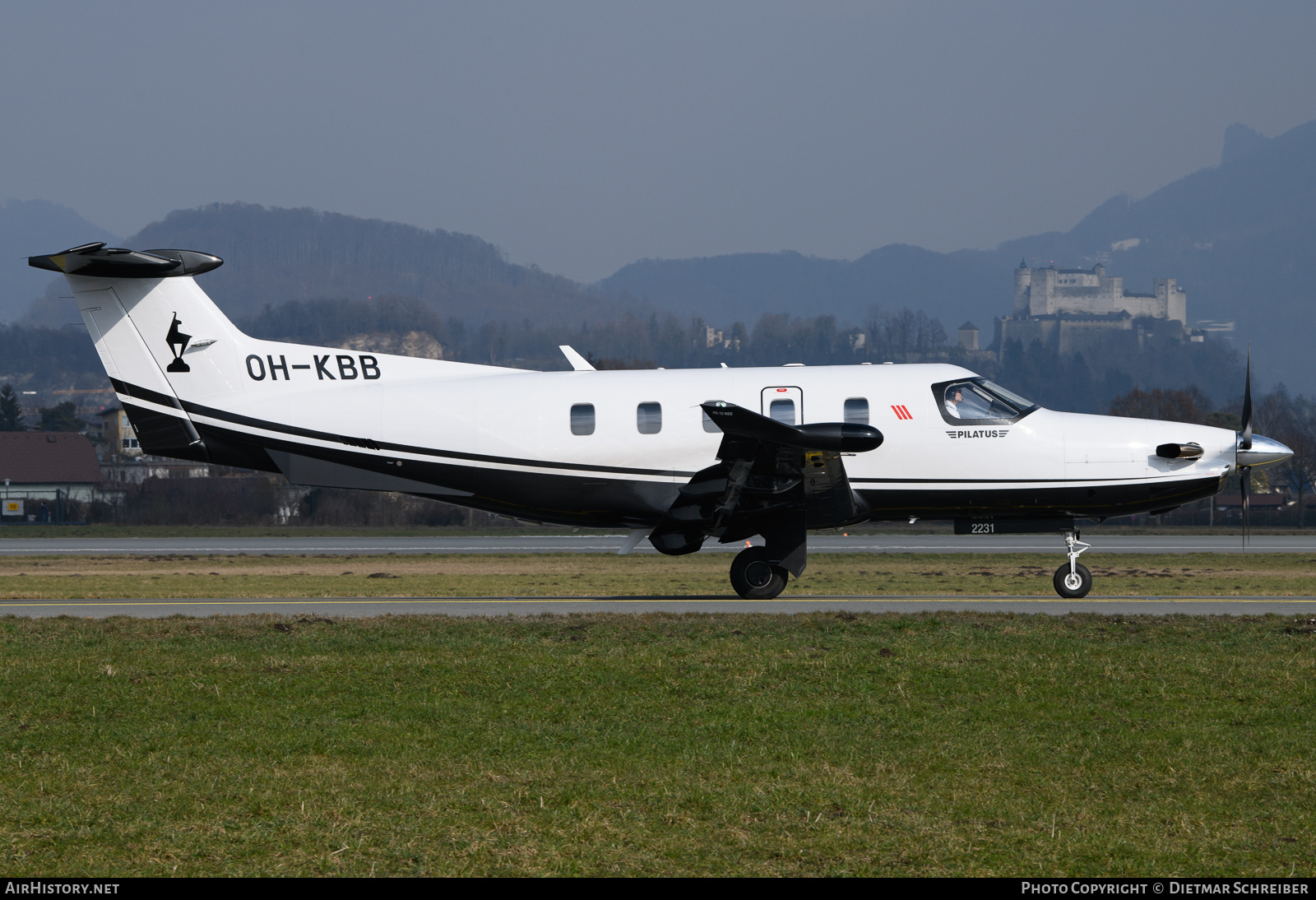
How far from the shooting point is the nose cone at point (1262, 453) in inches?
752

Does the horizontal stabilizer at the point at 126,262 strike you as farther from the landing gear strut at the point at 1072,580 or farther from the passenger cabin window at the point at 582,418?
the landing gear strut at the point at 1072,580

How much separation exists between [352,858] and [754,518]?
43.4 feet

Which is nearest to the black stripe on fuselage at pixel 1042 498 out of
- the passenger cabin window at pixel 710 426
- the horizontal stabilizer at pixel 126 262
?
the passenger cabin window at pixel 710 426

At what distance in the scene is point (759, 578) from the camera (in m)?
19.5

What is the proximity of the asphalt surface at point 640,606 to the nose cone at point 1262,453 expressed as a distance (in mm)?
2197

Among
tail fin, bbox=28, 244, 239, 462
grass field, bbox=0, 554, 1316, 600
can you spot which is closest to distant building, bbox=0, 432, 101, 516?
grass field, bbox=0, 554, 1316, 600

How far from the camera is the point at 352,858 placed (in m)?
6.36

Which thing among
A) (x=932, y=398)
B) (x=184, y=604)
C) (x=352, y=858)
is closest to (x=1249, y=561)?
(x=932, y=398)

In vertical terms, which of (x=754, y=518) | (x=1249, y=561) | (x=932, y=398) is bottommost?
(x=1249, y=561)

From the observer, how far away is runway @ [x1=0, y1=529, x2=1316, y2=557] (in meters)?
42.3

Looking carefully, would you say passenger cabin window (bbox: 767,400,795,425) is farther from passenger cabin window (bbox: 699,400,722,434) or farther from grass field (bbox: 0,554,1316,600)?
grass field (bbox: 0,554,1316,600)

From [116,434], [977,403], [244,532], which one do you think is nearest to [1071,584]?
[977,403]

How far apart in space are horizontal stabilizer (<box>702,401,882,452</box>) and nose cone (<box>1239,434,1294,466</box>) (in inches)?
249

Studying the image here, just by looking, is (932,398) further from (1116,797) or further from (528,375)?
(1116,797)
